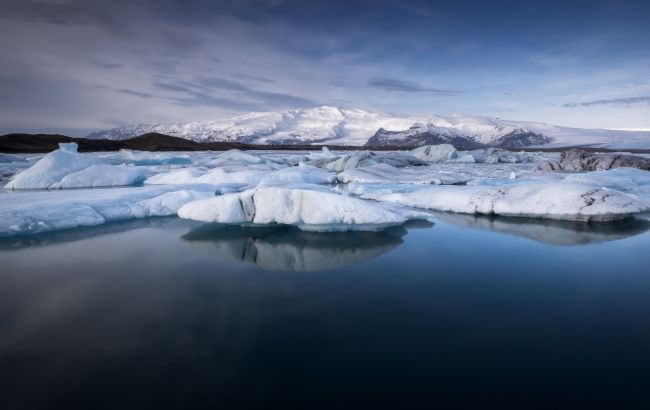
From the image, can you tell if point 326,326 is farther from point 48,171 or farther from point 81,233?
point 48,171

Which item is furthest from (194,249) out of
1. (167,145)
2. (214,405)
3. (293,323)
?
(167,145)

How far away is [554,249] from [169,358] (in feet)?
16.1

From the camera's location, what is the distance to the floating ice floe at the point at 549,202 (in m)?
6.27

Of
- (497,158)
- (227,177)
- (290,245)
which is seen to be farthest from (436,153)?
(290,245)

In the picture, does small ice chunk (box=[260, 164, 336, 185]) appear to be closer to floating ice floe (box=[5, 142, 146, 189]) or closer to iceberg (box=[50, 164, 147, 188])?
iceberg (box=[50, 164, 147, 188])

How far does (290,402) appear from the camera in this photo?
200 cm

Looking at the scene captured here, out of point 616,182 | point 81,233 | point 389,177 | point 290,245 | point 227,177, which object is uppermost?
point 616,182

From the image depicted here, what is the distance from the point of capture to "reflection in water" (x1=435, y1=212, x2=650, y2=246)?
5605 mm

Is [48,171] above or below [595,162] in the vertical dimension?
below

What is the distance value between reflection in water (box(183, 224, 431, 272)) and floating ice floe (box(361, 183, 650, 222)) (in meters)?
1.47

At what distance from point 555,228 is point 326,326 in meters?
5.18

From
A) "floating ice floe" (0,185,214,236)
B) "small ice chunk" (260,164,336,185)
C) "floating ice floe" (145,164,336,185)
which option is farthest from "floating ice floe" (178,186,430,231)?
"floating ice floe" (145,164,336,185)

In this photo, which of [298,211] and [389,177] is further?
[389,177]

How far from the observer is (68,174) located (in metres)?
11.9
